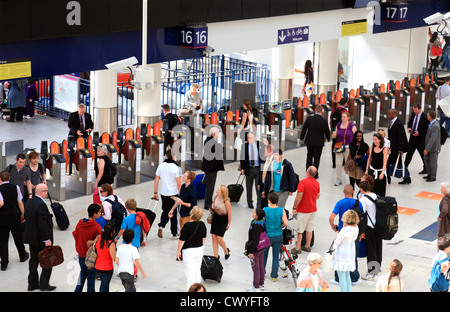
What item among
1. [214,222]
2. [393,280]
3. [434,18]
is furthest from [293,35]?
[393,280]

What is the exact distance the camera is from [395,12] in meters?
18.9

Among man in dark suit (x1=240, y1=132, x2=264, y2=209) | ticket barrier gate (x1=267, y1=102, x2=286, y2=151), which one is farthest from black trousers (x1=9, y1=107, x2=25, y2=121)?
man in dark suit (x1=240, y1=132, x2=264, y2=209)

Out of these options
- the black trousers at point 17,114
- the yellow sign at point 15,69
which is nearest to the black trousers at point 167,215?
the yellow sign at point 15,69

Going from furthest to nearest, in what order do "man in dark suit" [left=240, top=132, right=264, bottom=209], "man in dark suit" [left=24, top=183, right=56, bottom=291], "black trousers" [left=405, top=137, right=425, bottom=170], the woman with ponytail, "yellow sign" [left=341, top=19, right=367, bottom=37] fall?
"yellow sign" [left=341, top=19, right=367, bottom=37], "black trousers" [left=405, top=137, right=425, bottom=170], "man in dark suit" [left=240, top=132, right=264, bottom=209], "man in dark suit" [left=24, top=183, right=56, bottom=291], the woman with ponytail

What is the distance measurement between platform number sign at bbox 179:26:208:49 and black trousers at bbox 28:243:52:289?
5567 mm

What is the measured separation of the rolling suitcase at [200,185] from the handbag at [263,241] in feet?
12.0

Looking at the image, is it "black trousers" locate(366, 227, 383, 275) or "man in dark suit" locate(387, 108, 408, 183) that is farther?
"man in dark suit" locate(387, 108, 408, 183)

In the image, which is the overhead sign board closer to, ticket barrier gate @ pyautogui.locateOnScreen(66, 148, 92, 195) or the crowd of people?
the crowd of people

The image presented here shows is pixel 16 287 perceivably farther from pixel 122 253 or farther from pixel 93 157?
pixel 93 157

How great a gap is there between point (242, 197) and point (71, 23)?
458 centimetres

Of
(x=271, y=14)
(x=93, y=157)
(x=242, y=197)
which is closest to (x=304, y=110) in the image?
(x=271, y=14)

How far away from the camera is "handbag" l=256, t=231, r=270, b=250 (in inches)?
392

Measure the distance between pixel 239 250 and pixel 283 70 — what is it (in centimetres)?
1144

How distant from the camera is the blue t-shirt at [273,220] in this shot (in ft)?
33.3
